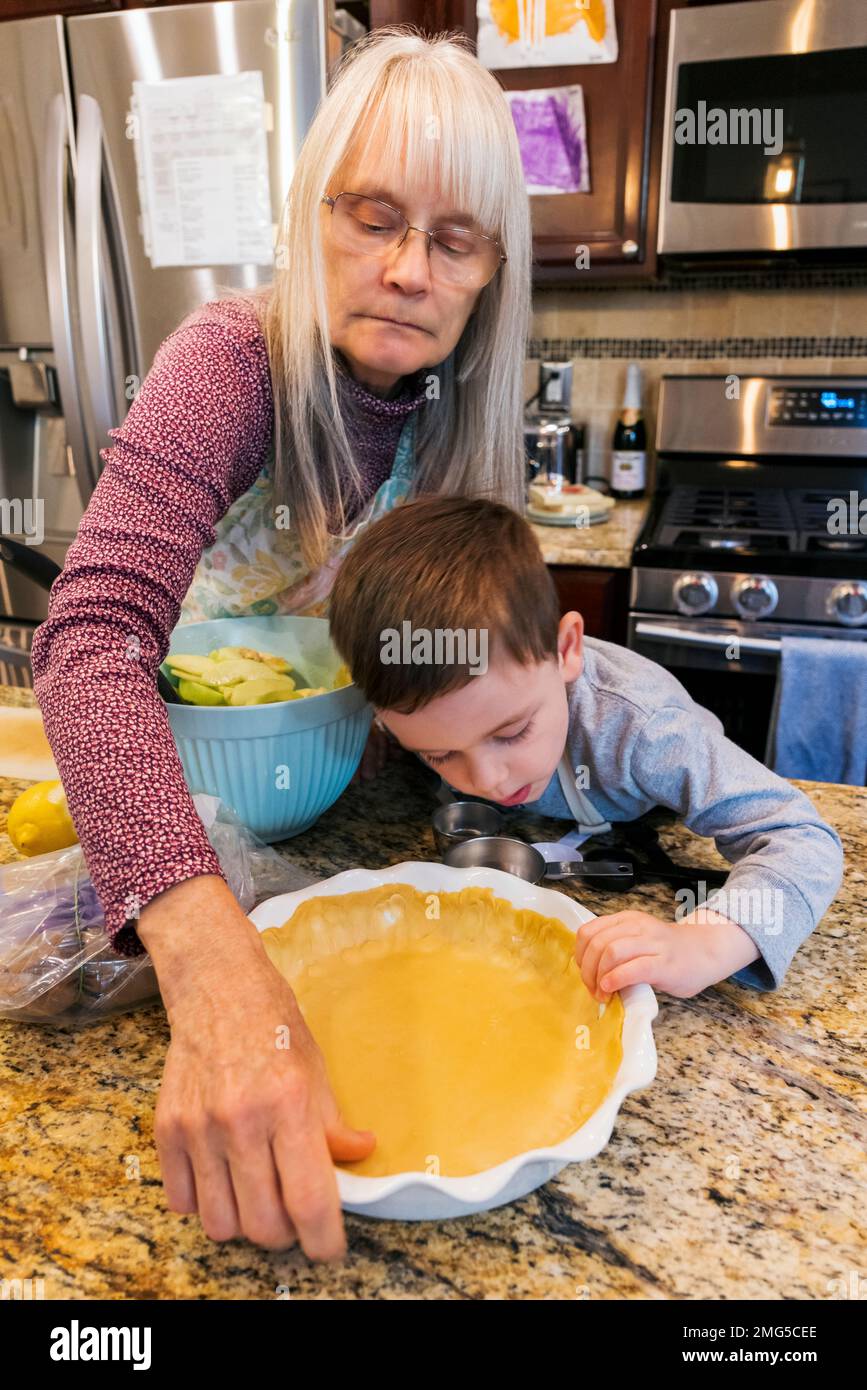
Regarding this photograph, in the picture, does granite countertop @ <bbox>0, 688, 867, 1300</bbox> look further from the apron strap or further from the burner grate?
the burner grate

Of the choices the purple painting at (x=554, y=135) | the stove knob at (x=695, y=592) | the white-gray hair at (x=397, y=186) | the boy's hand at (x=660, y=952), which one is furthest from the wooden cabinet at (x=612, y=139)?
the boy's hand at (x=660, y=952)

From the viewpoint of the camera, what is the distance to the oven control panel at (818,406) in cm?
239

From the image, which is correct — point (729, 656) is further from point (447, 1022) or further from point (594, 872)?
point (447, 1022)

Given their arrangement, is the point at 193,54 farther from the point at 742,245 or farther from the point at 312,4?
the point at 742,245

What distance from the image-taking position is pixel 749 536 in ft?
6.95

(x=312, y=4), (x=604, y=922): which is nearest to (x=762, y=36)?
(x=312, y=4)

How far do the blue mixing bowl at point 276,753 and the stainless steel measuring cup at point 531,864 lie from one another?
6.1 inches

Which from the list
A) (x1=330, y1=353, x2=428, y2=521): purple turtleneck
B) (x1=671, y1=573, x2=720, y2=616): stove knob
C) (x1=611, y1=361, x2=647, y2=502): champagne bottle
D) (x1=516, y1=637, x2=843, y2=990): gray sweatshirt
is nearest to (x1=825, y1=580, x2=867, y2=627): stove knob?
(x1=671, y1=573, x2=720, y2=616): stove knob

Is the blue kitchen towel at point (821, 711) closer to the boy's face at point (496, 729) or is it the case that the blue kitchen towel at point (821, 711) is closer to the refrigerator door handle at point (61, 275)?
the boy's face at point (496, 729)

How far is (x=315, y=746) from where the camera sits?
0.91m

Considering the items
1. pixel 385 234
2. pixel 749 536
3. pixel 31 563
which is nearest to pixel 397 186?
pixel 385 234

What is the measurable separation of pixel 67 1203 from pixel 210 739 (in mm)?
407

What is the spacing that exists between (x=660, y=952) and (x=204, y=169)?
2141mm

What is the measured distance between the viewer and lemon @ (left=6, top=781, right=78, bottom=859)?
890 millimetres
